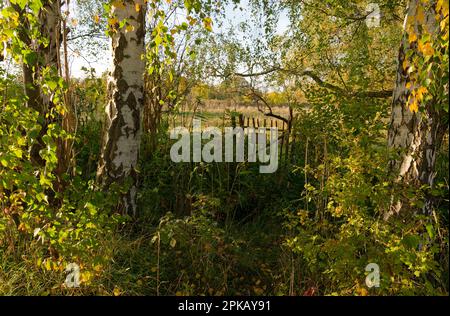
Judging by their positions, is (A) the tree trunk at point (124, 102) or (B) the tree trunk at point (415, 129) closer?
(B) the tree trunk at point (415, 129)

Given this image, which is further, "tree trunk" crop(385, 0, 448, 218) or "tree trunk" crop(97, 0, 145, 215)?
"tree trunk" crop(97, 0, 145, 215)

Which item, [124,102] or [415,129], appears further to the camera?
[124,102]

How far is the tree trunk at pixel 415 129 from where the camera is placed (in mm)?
3336

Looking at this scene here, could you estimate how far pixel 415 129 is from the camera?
11.4ft

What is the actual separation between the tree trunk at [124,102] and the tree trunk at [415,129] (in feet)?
7.52

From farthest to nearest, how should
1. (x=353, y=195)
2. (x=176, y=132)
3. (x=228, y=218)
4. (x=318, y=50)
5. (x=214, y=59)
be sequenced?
1. (x=214, y=59)
2. (x=318, y=50)
3. (x=176, y=132)
4. (x=228, y=218)
5. (x=353, y=195)

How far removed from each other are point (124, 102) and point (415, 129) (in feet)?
8.42

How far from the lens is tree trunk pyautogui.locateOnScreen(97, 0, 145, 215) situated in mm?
3691

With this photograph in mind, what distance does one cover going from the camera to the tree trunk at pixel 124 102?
3.69 metres

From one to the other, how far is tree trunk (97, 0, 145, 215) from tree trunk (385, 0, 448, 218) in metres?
2.29
